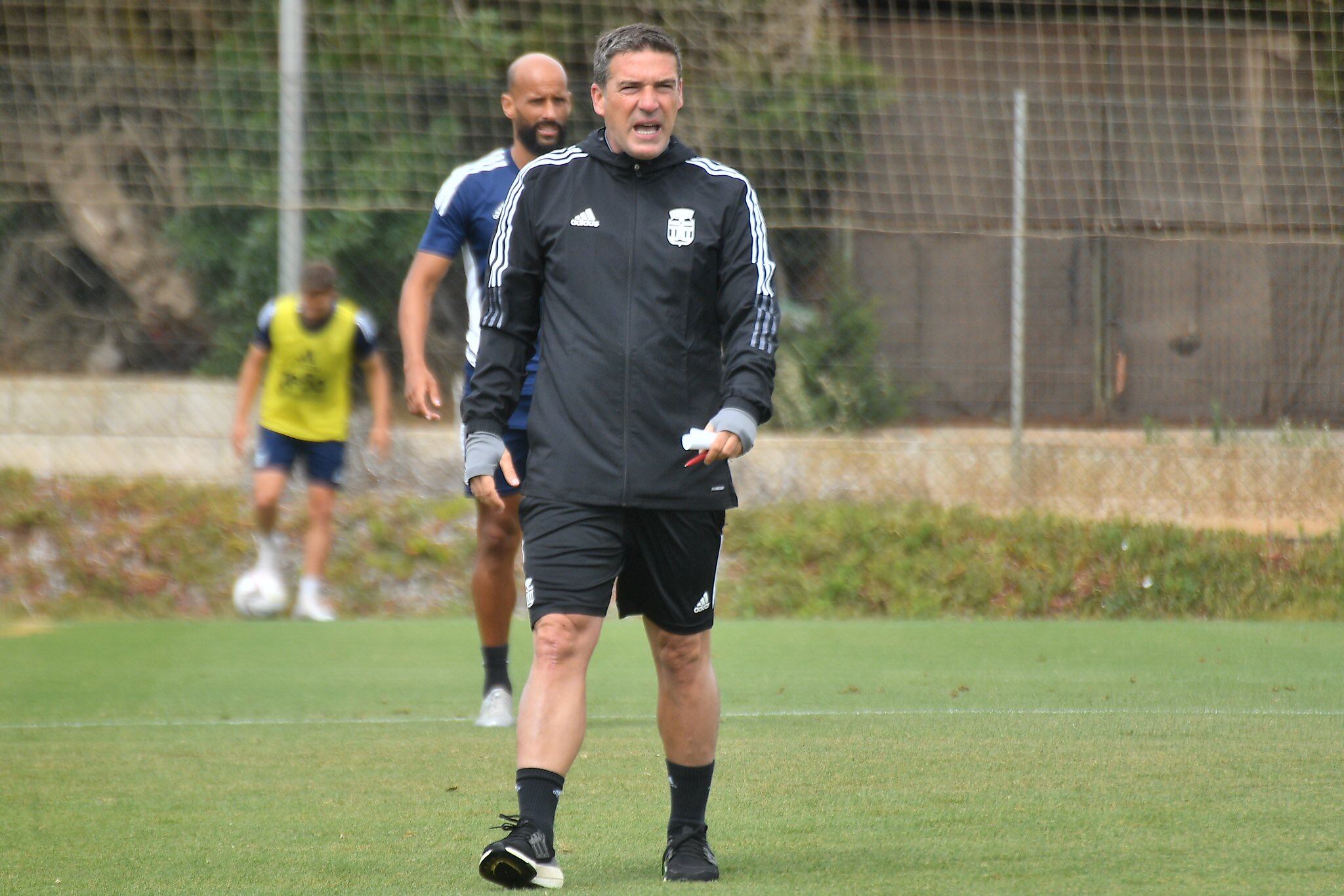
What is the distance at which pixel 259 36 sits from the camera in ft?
42.1

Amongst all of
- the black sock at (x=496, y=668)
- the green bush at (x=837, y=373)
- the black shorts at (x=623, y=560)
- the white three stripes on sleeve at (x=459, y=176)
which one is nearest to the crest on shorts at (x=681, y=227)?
the black shorts at (x=623, y=560)

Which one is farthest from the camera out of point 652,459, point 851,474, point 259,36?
point 259,36

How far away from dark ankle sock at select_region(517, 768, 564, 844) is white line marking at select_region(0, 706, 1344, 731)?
2445 millimetres

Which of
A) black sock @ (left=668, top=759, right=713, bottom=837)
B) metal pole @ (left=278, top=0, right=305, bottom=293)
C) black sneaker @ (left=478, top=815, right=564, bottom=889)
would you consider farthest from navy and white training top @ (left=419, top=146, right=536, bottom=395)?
metal pole @ (left=278, top=0, right=305, bottom=293)

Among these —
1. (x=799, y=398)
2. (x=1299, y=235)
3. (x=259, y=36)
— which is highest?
(x=259, y=36)

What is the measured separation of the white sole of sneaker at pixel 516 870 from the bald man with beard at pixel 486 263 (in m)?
2.38

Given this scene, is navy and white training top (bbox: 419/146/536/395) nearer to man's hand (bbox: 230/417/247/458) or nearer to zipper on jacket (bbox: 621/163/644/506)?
zipper on jacket (bbox: 621/163/644/506)

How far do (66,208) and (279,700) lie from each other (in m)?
6.98

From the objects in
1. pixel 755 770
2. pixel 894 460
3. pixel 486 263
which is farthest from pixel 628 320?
pixel 894 460

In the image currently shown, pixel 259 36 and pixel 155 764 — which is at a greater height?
pixel 259 36

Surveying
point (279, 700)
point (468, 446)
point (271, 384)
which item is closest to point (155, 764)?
point (279, 700)

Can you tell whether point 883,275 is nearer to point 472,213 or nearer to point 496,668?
point 472,213

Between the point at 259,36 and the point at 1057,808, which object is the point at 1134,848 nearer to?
the point at 1057,808

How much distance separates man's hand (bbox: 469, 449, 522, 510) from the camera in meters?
3.64
